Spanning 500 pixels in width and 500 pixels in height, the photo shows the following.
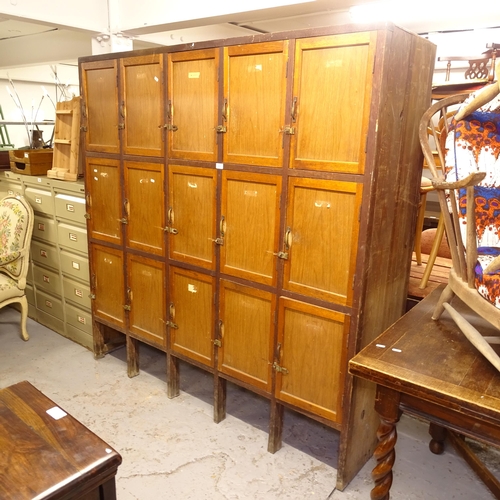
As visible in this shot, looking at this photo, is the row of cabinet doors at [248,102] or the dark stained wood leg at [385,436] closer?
the dark stained wood leg at [385,436]

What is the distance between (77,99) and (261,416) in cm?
237

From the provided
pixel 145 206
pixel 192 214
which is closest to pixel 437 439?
pixel 192 214

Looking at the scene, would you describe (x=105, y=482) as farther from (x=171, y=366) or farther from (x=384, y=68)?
(x=384, y=68)

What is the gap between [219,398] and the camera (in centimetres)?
244

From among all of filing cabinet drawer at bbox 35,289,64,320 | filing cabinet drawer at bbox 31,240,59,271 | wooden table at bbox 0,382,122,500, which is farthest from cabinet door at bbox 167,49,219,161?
filing cabinet drawer at bbox 35,289,64,320

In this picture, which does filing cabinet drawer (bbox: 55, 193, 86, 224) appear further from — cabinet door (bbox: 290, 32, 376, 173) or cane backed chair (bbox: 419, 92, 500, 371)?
cane backed chair (bbox: 419, 92, 500, 371)

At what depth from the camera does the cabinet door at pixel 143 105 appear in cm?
234

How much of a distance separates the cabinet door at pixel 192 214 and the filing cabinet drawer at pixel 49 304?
1.46 meters

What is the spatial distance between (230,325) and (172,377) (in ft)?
2.14

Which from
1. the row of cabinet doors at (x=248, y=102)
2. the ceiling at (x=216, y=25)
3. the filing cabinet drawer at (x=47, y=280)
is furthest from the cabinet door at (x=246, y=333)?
the filing cabinet drawer at (x=47, y=280)

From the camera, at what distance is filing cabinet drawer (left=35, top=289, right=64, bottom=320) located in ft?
11.2

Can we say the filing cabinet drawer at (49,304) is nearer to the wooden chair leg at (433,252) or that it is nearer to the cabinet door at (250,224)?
the cabinet door at (250,224)

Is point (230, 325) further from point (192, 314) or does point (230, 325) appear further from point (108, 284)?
point (108, 284)

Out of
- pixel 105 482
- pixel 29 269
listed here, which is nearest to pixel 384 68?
pixel 105 482
